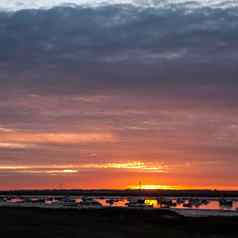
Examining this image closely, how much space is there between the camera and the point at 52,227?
4381 cm

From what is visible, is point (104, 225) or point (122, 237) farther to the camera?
point (104, 225)

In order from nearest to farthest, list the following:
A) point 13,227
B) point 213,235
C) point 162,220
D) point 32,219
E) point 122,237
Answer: point 122,237
point 13,227
point 213,235
point 32,219
point 162,220

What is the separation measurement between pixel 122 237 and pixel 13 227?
7829 mm

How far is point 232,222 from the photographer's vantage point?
2223 inches

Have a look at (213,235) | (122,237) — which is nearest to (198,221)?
(213,235)

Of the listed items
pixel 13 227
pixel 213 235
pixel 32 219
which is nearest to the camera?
pixel 13 227

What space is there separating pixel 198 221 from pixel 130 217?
6451 mm

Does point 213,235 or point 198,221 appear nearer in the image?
point 213,235

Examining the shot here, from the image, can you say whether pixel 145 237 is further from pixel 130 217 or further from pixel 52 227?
pixel 130 217

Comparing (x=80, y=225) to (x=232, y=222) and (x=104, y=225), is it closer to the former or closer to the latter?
(x=104, y=225)

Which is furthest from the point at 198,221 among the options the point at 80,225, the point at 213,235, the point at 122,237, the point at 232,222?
the point at 122,237

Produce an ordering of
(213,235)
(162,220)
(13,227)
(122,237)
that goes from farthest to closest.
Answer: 1. (162,220)
2. (213,235)
3. (13,227)
4. (122,237)

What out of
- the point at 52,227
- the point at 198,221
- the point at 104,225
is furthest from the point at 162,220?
the point at 52,227

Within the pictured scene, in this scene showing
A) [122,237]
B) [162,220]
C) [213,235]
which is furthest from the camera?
[162,220]
